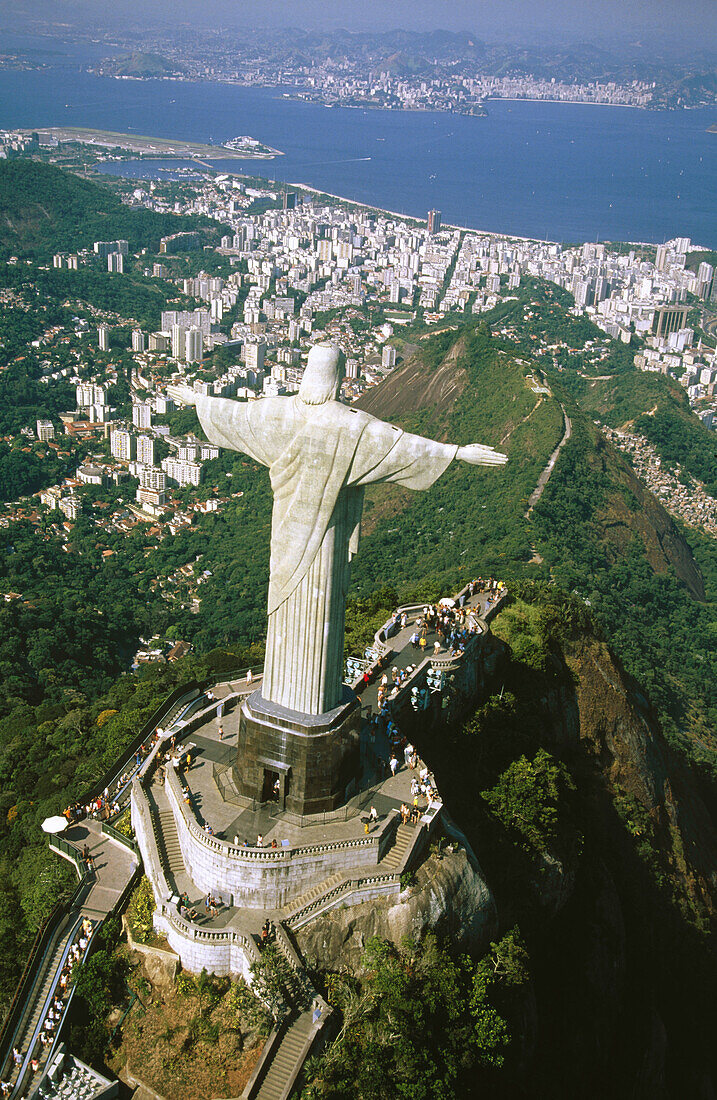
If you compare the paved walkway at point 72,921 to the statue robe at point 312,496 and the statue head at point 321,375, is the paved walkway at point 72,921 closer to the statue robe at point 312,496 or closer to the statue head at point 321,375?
the statue robe at point 312,496

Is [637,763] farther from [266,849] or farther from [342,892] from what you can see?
[266,849]

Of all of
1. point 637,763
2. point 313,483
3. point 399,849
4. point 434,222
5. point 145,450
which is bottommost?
point 145,450

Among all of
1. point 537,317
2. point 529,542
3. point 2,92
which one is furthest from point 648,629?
point 2,92

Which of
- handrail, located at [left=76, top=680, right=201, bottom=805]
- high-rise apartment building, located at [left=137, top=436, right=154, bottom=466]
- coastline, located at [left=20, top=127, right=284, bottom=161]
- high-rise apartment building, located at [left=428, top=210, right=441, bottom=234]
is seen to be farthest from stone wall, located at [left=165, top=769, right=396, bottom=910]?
coastline, located at [left=20, top=127, right=284, bottom=161]

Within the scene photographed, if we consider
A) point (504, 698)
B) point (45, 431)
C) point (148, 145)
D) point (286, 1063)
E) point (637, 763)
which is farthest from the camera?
point (148, 145)

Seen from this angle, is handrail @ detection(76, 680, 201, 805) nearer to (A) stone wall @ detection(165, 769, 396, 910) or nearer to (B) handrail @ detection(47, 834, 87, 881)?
(B) handrail @ detection(47, 834, 87, 881)

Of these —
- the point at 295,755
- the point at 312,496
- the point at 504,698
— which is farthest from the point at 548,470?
the point at 295,755

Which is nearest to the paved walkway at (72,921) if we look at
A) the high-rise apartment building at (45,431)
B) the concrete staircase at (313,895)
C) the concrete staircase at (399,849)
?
the concrete staircase at (313,895)
